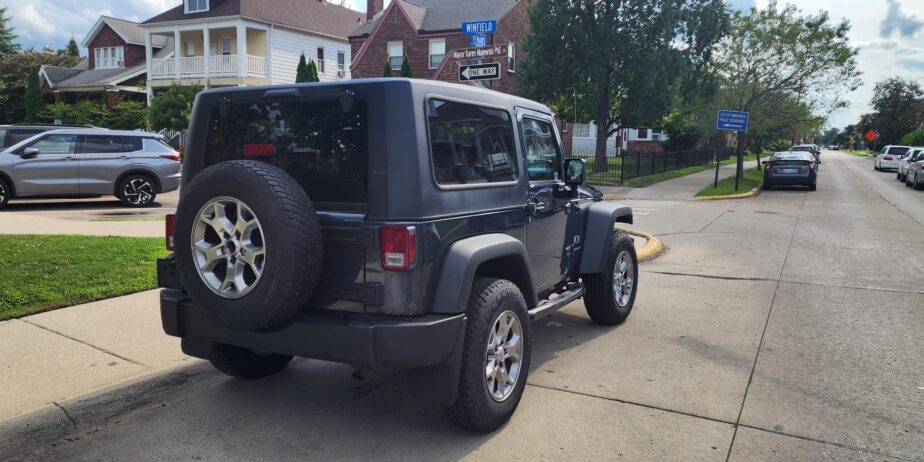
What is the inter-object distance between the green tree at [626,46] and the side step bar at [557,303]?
21684 mm

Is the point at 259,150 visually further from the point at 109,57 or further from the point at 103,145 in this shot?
the point at 109,57

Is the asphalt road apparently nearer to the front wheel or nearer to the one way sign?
the one way sign

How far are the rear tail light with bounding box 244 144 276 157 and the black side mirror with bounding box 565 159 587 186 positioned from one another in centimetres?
245

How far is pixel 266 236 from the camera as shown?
3244mm

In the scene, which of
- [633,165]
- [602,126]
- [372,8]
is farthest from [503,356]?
[372,8]

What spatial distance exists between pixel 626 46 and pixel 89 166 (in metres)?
19.5

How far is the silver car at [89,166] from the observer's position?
43.6 ft

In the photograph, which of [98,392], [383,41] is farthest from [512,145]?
[383,41]

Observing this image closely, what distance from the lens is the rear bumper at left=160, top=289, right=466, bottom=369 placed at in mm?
3328

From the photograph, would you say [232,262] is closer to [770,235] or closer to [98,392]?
[98,392]

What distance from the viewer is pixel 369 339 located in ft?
10.9

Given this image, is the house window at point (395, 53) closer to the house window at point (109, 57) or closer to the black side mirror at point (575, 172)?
the house window at point (109, 57)

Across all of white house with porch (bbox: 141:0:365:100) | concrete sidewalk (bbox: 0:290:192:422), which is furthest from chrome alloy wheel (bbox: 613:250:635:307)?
white house with porch (bbox: 141:0:365:100)

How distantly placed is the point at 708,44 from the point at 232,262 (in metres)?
26.2
